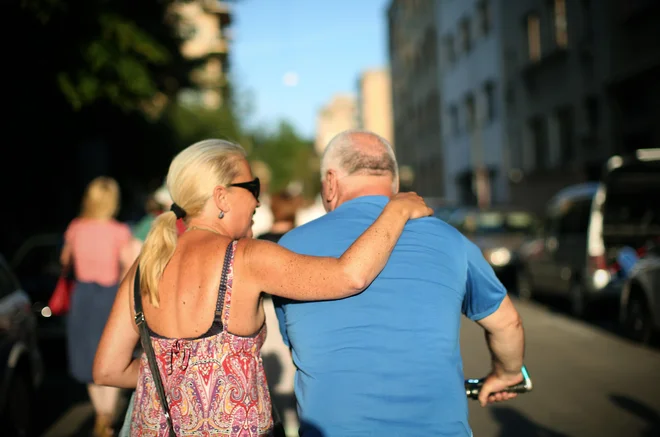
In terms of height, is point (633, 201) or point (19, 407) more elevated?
point (633, 201)

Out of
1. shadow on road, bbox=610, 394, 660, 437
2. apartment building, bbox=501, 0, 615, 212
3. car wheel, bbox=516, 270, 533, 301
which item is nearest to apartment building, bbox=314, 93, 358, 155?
apartment building, bbox=501, 0, 615, 212

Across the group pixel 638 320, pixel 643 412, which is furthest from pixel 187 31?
pixel 643 412

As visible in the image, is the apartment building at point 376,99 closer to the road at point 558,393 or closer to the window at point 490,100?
the window at point 490,100

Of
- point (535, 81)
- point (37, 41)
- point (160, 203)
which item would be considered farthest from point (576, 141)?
point (160, 203)

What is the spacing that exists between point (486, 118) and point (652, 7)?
17619 millimetres

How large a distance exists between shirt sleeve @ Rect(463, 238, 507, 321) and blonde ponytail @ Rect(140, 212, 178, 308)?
95cm

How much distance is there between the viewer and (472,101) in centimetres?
4147

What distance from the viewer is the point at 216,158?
303cm

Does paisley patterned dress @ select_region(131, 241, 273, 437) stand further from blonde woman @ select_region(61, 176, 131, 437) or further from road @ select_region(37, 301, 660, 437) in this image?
blonde woman @ select_region(61, 176, 131, 437)

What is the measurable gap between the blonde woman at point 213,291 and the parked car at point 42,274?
8.47 meters

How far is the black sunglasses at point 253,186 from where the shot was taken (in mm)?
3094

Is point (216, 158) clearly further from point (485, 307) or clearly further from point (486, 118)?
point (486, 118)

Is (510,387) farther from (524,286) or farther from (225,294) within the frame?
(524,286)

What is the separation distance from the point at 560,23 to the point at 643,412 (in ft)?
73.6
